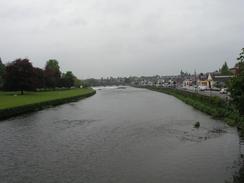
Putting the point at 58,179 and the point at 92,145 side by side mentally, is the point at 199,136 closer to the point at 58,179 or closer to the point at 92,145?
the point at 92,145

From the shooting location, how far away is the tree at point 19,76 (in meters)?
81.3

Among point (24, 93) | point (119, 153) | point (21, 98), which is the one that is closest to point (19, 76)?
point (24, 93)

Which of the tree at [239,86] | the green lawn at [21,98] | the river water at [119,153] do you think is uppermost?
the tree at [239,86]

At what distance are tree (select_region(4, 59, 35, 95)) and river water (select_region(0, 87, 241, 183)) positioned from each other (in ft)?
146

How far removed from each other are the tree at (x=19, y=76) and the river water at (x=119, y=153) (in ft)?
146

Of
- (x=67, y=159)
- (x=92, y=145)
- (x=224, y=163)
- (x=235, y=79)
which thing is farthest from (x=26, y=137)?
(x=235, y=79)

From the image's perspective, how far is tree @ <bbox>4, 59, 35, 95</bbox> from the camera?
81.3m

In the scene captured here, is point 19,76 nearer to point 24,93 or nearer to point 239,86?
Answer: point 24,93

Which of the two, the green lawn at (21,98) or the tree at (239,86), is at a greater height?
the tree at (239,86)

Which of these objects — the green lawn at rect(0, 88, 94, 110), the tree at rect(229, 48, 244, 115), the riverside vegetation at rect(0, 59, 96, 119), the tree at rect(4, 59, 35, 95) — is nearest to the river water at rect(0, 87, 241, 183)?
the tree at rect(229, 48, 244, 115)

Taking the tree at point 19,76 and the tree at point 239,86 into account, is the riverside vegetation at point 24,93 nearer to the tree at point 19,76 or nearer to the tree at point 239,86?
the tree at point 19,76

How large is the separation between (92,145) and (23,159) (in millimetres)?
5965

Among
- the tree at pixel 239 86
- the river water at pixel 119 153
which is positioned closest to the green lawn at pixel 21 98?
the river water at pixel 119 153

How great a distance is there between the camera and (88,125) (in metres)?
39.1
